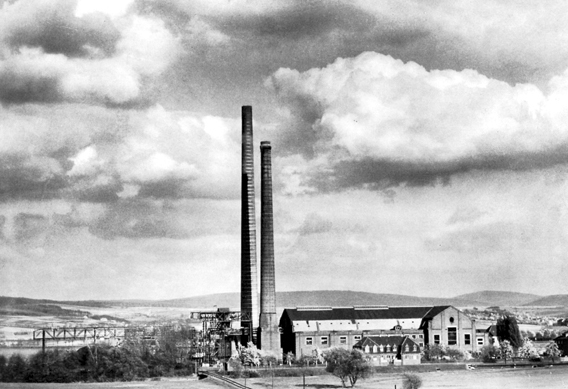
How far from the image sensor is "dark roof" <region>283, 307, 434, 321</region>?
10125 centimetres

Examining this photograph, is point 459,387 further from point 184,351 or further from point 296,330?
point 184,351

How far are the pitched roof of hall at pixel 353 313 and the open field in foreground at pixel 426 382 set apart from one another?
567 inches

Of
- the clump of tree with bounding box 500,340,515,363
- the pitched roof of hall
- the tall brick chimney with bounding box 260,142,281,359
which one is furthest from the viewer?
the clump of tree with bounding box 500,340,515,363

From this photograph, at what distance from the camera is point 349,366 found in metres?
79.4

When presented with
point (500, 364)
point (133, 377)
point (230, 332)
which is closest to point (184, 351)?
point (230, 332)

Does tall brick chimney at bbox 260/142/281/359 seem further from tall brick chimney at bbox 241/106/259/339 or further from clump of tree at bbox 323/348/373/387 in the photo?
clump of tree at bbox 323/348/373/387

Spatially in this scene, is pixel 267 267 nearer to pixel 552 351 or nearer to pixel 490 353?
pixel 490 353

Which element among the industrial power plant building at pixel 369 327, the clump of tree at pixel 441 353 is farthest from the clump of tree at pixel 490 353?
the clump of tree at pixel 441 353

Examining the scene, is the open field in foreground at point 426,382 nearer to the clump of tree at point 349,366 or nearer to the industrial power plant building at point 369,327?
the clump of tree at point 349,366

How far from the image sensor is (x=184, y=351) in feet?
329

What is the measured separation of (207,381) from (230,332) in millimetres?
14650

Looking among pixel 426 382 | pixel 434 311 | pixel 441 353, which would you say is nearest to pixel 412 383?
pixel 426 382

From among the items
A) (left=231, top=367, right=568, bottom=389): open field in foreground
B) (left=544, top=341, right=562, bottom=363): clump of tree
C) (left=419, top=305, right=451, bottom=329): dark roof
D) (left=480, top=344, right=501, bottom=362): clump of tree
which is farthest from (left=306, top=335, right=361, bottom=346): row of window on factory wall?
(left=544, top=341, right=562, bottom=363): clump of tree

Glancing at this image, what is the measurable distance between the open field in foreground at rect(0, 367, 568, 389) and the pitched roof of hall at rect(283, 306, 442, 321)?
14410 millimetres
